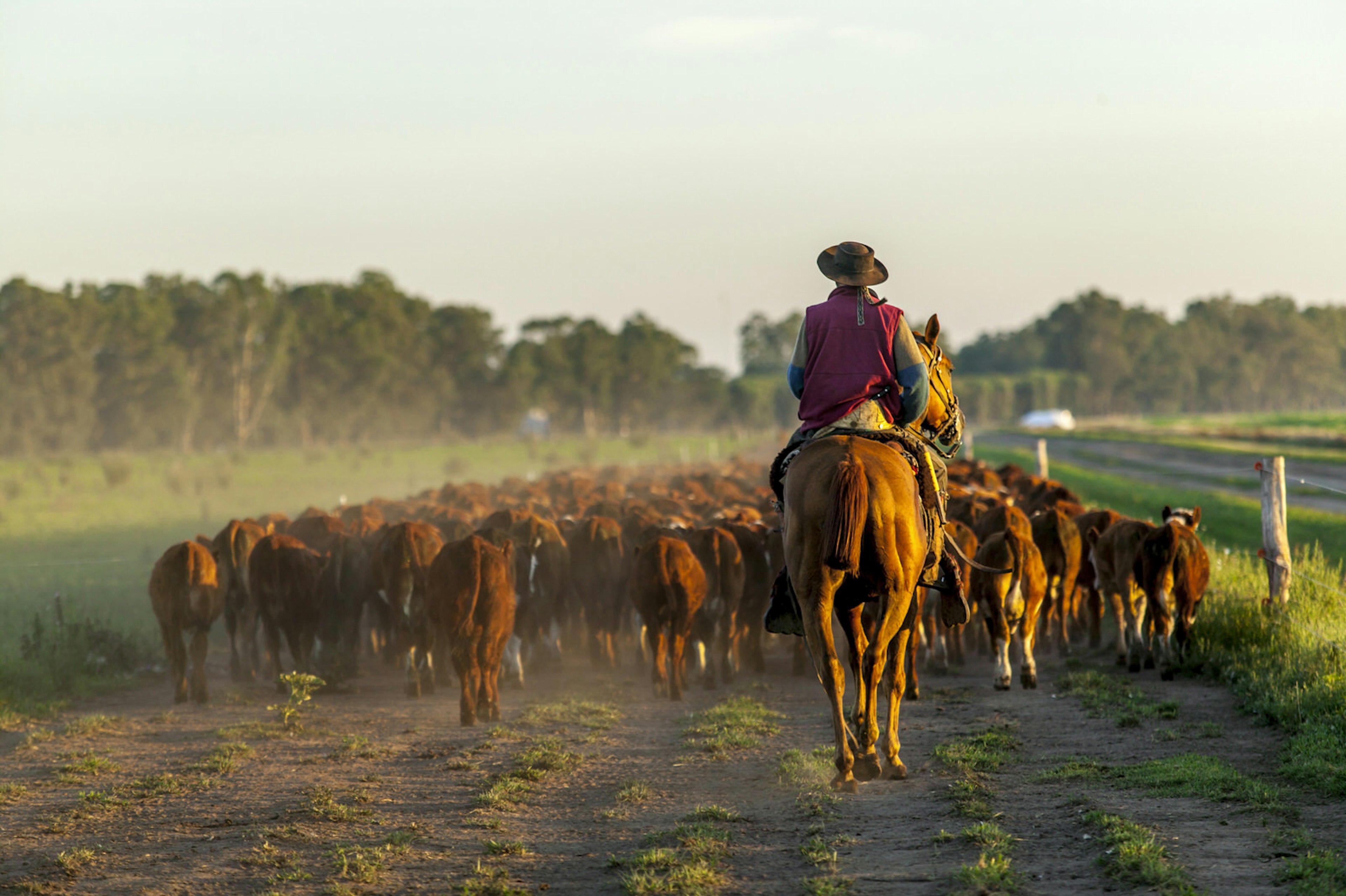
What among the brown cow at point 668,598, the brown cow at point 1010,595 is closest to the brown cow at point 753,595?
the brown cow at point 668,598

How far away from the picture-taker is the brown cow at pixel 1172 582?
1078cm

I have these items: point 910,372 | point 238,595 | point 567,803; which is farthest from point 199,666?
point 910,372

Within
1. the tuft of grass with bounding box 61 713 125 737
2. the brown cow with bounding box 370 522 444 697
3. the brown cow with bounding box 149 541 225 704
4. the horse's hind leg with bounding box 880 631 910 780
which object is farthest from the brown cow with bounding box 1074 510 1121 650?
the tuft of grass with bounding box 61 713 125 737

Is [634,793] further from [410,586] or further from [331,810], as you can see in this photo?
[410,586]

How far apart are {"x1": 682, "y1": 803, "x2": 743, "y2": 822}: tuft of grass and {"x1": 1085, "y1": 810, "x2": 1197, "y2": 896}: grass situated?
6.19 ft

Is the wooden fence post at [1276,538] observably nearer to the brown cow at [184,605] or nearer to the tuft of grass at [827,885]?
the tuft of grass at [827,885]

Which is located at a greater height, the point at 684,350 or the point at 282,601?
the point at 684,350

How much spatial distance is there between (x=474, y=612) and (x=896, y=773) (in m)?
4.40

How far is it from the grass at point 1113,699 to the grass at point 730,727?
2.50 m

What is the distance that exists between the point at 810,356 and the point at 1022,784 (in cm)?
285

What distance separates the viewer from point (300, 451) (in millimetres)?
61781

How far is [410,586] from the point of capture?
12.4 metres

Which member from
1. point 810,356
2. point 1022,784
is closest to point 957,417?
point 810,356

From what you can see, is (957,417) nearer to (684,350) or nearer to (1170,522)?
(1170,522)
